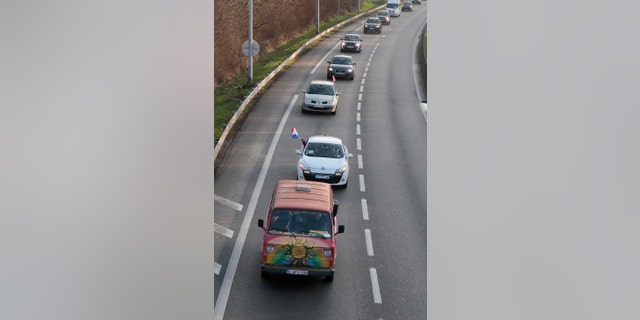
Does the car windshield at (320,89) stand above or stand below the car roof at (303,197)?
above

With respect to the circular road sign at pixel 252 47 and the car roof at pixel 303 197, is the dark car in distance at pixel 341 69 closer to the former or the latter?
the circular road sign at pixel 252 47

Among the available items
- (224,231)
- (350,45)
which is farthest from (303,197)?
(350,45)

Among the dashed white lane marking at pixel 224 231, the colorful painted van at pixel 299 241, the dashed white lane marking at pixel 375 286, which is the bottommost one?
the dashed white lane marking at pixel 375 286

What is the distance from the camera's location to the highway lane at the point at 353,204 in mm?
14414

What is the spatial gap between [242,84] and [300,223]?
19216 mm

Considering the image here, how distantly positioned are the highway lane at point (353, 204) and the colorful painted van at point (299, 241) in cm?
43

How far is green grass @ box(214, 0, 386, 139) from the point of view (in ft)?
90.2

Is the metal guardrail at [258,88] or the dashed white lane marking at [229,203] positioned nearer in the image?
the dashed white lane marking at [229,203]

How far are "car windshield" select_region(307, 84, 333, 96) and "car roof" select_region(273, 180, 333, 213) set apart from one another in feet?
46.0

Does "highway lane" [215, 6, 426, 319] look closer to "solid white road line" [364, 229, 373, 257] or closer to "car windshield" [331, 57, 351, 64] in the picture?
"solid white road line" [364, 229, 373, 257]

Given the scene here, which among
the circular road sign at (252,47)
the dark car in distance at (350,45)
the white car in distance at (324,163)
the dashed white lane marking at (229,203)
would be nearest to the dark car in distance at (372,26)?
the dark car in distance at (350,45)

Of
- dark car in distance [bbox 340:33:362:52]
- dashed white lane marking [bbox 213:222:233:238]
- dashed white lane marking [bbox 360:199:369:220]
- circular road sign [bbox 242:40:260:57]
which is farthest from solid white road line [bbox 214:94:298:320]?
dark car in distance [bbox 340:33:362:52]

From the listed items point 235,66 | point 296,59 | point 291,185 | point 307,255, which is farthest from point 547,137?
point 296,59

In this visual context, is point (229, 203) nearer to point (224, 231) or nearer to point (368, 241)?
point (224, 231)
